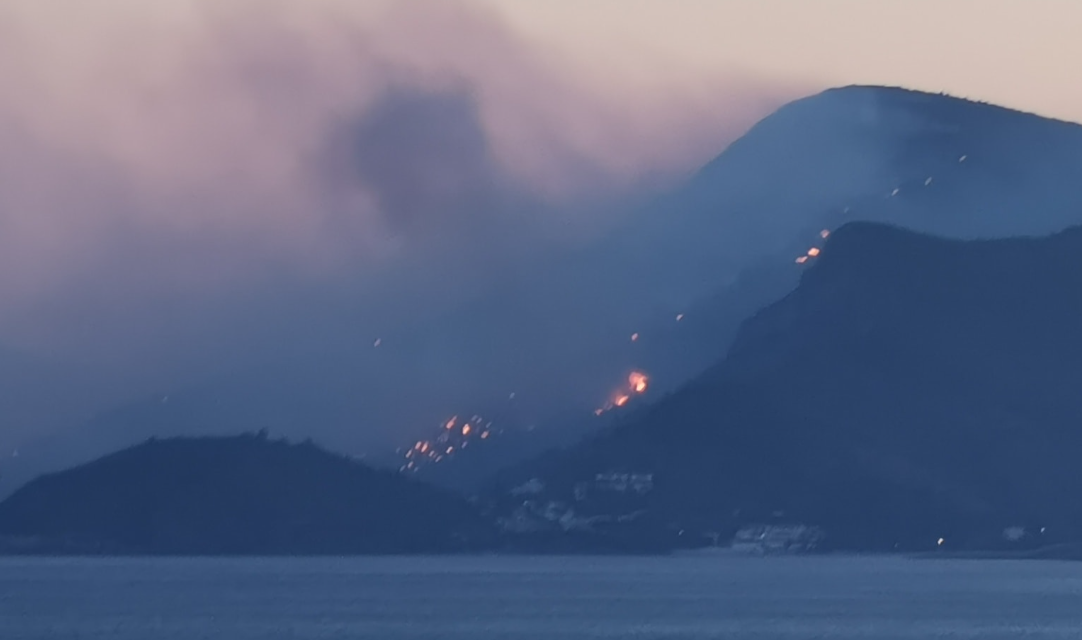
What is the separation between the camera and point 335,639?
64.9 meters

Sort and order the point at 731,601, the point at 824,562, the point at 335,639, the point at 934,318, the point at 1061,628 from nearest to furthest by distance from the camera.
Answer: the point at 335,639 < the point at 1061,628 < the point at 731,601 < the point at 824,562 < the point at 934,318

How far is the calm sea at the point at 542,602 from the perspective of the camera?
227ft

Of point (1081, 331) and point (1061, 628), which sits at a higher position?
point (1081, 331)

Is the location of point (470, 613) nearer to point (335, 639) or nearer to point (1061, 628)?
point (335, 639)

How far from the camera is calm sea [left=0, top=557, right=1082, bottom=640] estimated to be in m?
69.1

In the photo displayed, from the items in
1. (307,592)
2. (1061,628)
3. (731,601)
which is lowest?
(1061,628)

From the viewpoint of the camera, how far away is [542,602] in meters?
87.2

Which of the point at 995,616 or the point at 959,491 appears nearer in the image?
the point at 995,616

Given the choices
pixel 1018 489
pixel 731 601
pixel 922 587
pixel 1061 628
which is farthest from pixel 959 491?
pixel 1061 628

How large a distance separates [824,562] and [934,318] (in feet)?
181

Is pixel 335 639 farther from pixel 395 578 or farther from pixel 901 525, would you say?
pixel 901 525

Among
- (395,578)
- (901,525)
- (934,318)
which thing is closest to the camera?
(395,578)

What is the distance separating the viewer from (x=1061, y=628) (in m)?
71.2

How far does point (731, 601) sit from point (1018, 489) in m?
85.0
